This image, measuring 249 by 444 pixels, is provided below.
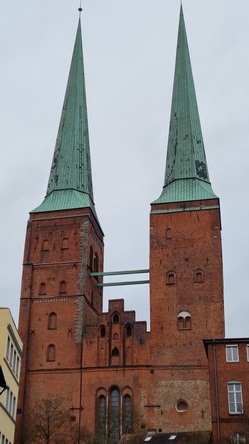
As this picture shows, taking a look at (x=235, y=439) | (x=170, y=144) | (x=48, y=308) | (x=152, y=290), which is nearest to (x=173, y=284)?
(x=152, y=290)

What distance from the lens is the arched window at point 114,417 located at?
181ft

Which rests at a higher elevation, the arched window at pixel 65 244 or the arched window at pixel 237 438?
the arched window at pixel 65 244

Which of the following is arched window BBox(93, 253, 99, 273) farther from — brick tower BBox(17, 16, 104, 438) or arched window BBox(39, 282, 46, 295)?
arched window BBox(39, 282, 46, 295)

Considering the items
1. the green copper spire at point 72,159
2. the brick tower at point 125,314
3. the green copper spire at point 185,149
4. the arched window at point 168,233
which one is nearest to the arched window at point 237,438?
the brick tower at point 125,314

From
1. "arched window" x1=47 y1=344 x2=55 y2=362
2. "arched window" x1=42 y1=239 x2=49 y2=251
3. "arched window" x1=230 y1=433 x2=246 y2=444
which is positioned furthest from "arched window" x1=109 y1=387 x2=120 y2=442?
"arched window" x1=42 y1=239 x2=49 y2=251

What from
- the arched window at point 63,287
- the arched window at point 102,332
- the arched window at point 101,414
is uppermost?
the arched window at point 63,287

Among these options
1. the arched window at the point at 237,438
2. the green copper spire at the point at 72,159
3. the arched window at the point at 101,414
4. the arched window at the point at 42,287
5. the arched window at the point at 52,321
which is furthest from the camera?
the green copper spire at the point at 72,159

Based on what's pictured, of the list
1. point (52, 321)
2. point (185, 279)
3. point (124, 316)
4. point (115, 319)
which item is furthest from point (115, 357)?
point (185, 279)

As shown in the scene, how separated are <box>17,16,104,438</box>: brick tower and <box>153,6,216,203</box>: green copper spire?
799 centimetres

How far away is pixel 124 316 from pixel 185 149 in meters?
17.3

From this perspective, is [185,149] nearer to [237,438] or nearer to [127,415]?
[127,415]

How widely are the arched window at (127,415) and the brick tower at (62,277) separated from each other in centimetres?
363

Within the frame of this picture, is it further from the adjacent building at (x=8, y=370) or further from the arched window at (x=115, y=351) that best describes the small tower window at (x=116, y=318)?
the adjacent building at (x=8, y=370)

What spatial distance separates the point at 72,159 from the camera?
233ft
